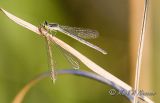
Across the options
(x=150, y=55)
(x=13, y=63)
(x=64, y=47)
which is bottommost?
(x=150, y=55)

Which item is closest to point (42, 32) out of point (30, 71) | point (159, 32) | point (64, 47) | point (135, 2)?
point (64, 47)

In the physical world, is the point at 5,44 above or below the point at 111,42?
above

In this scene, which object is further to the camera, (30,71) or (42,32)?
(30,71)

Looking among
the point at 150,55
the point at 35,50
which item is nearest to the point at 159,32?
the point at 150,55

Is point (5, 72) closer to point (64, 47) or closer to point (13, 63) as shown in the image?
point (13, 63)

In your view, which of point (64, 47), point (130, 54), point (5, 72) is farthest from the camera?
point (130, 54)

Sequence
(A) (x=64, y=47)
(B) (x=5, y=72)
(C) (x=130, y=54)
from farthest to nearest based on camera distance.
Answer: (C) (x=130, y=54), (B) (x=5, y=72), (A) (x=64, y=47)
